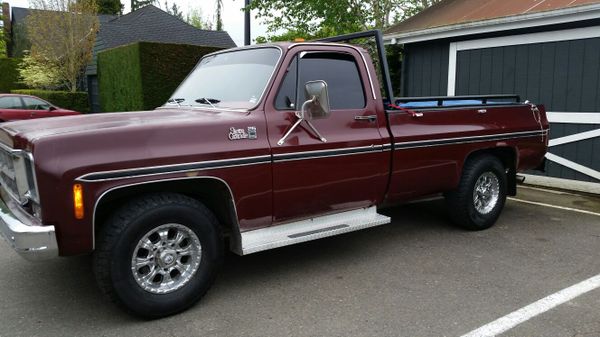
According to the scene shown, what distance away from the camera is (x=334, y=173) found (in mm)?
4359

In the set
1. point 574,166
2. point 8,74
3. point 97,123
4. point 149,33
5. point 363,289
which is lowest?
point 363,289

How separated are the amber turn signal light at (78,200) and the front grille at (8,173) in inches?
29.2

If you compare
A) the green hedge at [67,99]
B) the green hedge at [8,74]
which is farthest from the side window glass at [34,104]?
the green hedge at [8,74]

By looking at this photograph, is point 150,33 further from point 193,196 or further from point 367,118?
point 193,196

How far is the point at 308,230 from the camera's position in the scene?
170 inches

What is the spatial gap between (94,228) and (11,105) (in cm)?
1386

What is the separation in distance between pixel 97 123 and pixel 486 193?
4358mm

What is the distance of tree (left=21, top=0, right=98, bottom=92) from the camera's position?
70.5ft

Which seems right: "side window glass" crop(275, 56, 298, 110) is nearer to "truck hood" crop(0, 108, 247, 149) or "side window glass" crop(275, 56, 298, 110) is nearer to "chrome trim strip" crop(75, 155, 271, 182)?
"truck hood" crop(0, 108, 247, 149)

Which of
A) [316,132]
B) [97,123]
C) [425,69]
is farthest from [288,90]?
[425,69]

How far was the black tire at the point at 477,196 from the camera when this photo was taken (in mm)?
5566

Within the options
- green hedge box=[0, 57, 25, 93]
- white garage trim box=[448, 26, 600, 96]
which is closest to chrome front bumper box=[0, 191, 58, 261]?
white garage trim box=[448, 26, 600, 96]

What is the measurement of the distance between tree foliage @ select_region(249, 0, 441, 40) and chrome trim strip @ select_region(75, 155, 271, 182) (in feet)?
34.0

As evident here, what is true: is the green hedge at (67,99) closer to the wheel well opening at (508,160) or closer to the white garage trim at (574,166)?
the white garage trim at (574,166)
